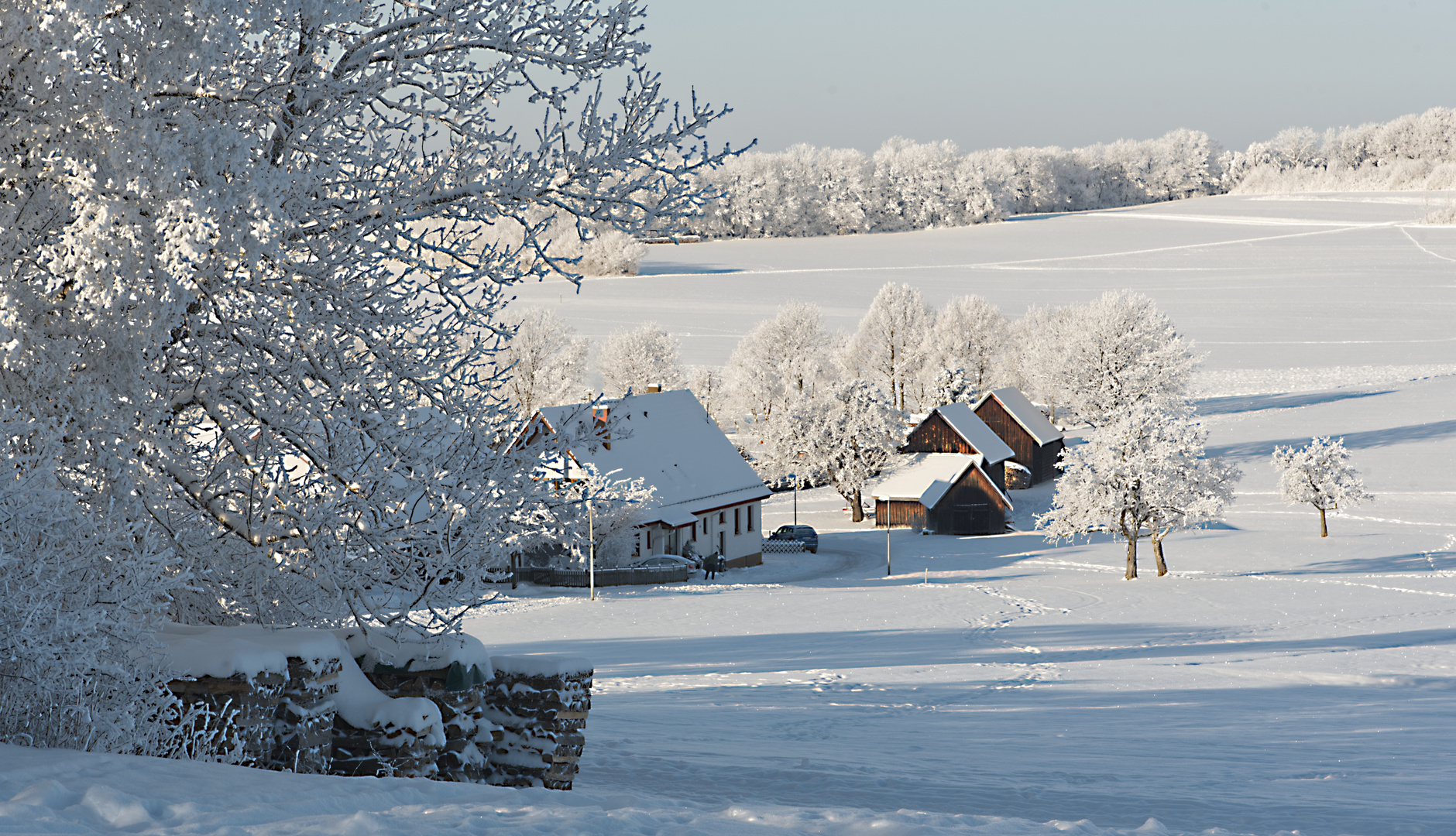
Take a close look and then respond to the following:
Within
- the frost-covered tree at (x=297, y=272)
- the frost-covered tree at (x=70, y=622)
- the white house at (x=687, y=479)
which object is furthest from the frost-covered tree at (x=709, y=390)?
the frost-covered tree at (x=70, y=622)

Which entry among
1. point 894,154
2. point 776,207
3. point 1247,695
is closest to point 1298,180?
point 894,154

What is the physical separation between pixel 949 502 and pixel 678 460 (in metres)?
13.9

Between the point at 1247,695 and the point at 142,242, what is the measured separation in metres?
16.7

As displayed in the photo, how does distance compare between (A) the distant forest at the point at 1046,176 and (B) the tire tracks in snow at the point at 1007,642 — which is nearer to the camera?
(B) the tire tracks in snow at the point at 1007,642

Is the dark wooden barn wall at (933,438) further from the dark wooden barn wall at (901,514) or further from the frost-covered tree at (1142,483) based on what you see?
the frost-covered tree at (1142,483)

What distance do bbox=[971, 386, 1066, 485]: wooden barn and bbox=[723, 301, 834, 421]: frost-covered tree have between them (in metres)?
10.8

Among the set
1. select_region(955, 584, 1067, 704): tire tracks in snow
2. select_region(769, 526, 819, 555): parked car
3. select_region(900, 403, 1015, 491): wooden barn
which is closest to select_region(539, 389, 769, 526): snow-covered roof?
select_region(769, 526, 819, 555): parked car

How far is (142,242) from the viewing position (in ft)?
20.5

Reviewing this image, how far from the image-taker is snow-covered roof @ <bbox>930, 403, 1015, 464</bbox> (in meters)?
56.7

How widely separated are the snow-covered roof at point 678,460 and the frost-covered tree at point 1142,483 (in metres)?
13.8

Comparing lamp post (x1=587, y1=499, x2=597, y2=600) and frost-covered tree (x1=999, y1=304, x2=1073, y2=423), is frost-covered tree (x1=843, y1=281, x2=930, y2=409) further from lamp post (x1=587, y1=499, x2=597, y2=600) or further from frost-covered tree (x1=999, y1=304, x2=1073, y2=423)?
lamp post (x1=587, y1=499, x2=597, y2=600)

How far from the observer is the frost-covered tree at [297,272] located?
21.0 ft

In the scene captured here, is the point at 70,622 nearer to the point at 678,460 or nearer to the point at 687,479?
the point at 687,479

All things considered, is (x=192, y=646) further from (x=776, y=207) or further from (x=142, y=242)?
(x=776, y=207)
